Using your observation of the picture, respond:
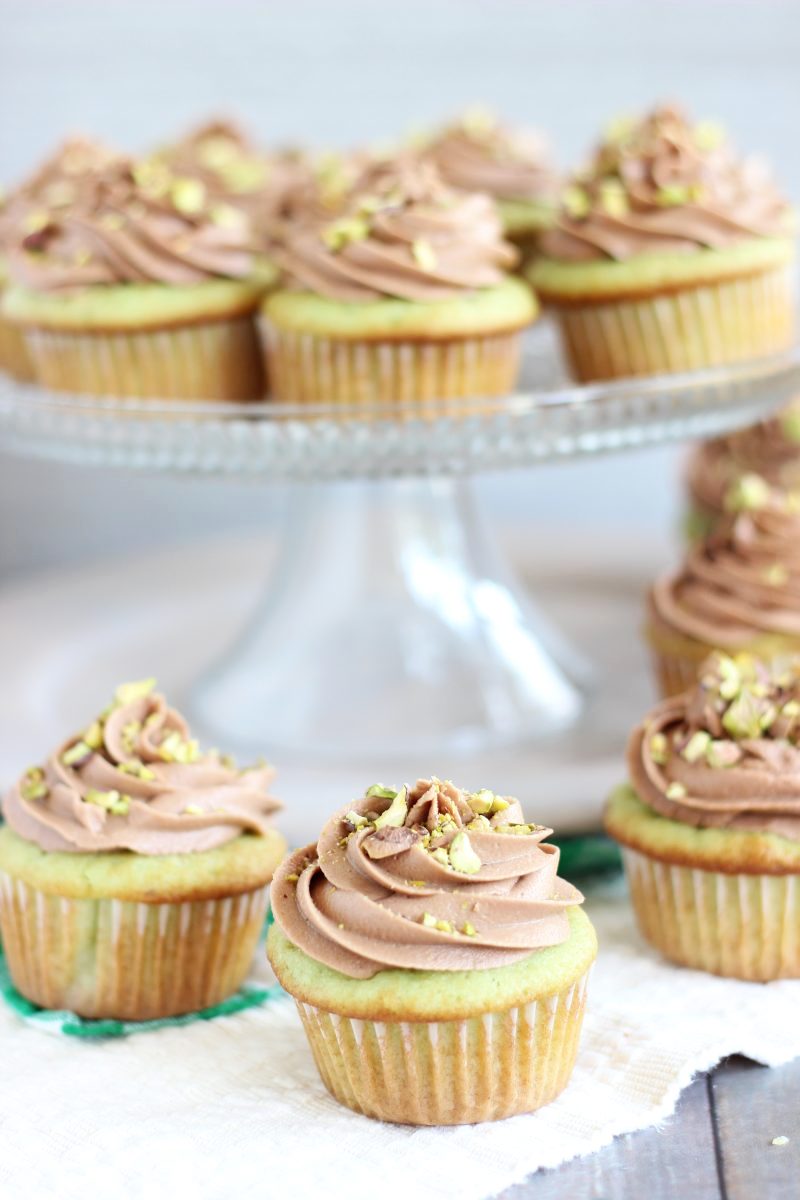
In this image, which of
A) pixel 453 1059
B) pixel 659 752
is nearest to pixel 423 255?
pixel 659 752

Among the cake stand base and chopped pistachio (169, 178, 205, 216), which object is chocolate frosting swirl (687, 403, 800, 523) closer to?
the cake stand base

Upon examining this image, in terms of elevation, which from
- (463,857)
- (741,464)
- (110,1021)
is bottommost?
(110,1021)

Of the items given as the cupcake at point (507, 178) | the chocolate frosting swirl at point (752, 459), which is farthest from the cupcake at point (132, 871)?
the chocolate frosting swirl at point (752, 459)

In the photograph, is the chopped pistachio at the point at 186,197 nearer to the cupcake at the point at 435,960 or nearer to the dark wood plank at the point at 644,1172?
the cupcake at the point at 435,960

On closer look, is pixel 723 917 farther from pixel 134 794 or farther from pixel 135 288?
pixel 135 288

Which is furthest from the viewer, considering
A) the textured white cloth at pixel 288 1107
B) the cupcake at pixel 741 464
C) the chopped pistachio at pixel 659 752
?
the cupcake at pixel 741 464

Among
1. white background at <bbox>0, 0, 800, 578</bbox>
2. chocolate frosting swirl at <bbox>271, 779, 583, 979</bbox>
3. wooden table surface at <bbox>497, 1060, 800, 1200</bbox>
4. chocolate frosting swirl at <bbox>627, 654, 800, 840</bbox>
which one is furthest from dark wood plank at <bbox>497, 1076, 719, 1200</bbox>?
white background at <bbox>0, 0, 800, 578</bbox>
